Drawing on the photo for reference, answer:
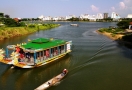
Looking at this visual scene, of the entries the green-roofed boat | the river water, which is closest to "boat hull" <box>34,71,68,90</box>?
the river water

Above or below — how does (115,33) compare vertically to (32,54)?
above

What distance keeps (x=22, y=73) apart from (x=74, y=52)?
12.2m

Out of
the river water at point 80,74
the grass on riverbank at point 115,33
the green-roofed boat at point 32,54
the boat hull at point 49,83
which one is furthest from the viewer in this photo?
the grass on riverbank at point 115,33

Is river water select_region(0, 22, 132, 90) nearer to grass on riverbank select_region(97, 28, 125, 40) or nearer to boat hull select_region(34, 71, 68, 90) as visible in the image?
boat hull select_region(34, 71, 68, 90)

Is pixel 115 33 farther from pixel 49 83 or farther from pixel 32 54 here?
pixel 49 83

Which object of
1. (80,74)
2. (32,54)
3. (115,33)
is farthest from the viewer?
(115,33)

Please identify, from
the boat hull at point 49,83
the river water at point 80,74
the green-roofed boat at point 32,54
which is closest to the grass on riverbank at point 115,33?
the river water at point 80,74

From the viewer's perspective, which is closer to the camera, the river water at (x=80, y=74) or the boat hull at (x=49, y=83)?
the boat hull at (x=49, y=83)

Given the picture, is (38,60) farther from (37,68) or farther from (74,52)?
(74,52)

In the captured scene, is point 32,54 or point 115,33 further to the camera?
point 115,33

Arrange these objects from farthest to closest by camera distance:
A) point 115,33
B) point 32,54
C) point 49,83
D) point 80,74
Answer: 1. point 115,33
2. point 32,54
3. point 80,74
4. point 49,83

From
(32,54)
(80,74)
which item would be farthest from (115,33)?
(32,54)

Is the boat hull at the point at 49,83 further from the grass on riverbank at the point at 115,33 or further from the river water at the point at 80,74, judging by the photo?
the grass on riverbank at the point at 115,33

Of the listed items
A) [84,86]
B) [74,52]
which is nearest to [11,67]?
[84,86]
